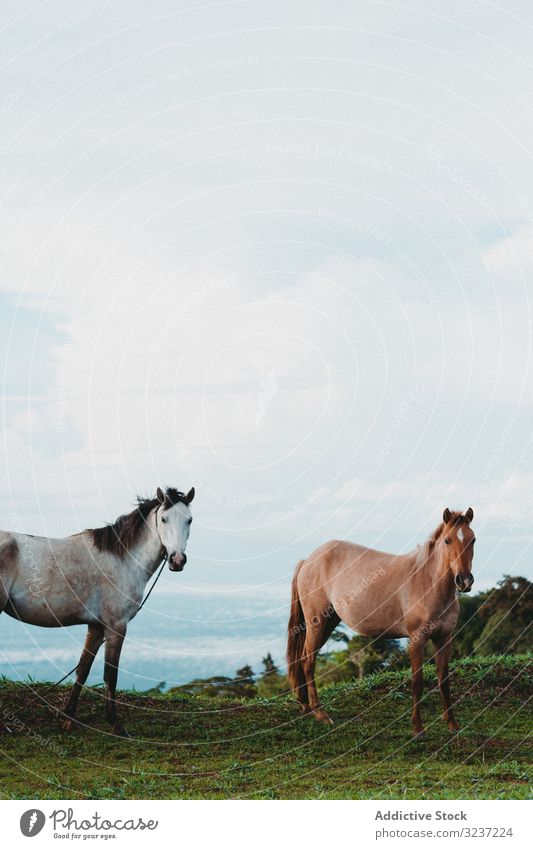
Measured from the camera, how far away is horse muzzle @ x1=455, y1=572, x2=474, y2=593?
402 inches

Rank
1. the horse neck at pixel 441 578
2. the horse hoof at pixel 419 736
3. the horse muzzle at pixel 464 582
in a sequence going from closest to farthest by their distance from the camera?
the horse muzzle at pixel 464 582 → the horse hoof at pixel 419 736 → the horse neck at pixel 441 578

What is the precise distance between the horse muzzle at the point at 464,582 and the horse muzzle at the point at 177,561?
9.84 ft

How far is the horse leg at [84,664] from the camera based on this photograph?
1162 centimetres

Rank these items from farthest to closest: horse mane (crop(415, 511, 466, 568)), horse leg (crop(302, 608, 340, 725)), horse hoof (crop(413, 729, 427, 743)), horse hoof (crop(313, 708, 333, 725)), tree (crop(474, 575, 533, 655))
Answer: tree (crop(474, 575, 533, 655)) < horse leg (crop(302, 608, 340, 725)) < horse hoof (crop(313, 708, 333, 725)) < horse mane (crop(415, 511, 466, 568)) < horse hoof (crop(413, 729, 427, 743))

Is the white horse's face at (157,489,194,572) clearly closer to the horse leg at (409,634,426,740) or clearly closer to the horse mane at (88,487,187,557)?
the horse mane at (88,487,187,557)

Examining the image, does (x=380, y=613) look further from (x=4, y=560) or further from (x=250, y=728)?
(x=4, y=560)

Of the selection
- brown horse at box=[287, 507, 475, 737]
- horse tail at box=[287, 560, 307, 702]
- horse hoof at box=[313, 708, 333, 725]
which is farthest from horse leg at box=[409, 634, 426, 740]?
horse tail at box=[287, 560, 307, 702]

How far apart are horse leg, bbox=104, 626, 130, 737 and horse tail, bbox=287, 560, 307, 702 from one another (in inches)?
95.7

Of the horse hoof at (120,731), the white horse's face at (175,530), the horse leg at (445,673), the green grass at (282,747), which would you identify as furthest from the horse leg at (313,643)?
the white horse's face at (175,530)

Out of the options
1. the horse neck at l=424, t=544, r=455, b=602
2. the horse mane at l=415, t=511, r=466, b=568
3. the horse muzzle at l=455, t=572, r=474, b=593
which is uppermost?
the horse mane at l=415, t=511, r=466, b=568

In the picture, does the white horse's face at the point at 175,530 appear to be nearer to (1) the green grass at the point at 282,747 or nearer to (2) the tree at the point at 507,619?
(1) the green grass at the point at 282,747

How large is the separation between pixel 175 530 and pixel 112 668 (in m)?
1.95

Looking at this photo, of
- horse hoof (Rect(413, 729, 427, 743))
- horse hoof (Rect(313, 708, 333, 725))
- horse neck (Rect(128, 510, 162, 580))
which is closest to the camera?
horse hoof (Rect(413, 729, 427, 743))

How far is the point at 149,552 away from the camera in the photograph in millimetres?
11547
